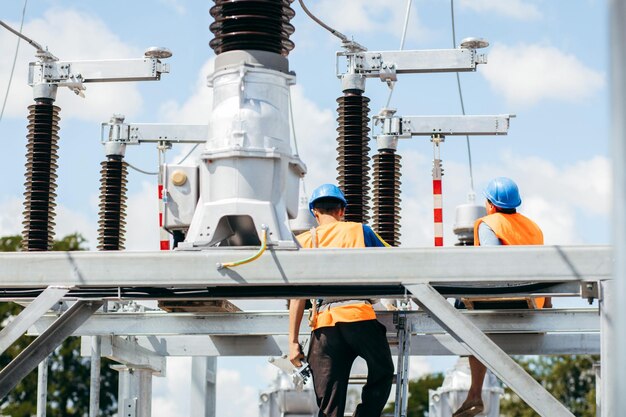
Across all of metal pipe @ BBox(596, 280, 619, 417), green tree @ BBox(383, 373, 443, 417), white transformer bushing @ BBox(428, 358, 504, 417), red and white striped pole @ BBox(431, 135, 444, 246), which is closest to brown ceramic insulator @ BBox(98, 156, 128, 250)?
red and white striped pole @ BBox(431, 135, 444, 246)

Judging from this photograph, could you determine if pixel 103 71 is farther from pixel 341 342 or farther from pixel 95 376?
pixel 341 342

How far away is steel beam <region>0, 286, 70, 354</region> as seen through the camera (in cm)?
511

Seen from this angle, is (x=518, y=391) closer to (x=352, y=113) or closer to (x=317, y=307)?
(x=317, y=307)

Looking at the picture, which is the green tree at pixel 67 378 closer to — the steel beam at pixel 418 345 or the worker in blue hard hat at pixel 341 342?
the steel beam at pixel 418 345

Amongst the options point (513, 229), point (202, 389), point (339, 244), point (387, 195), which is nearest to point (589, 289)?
point (339, 244)

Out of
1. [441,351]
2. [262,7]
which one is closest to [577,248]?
[262,7]

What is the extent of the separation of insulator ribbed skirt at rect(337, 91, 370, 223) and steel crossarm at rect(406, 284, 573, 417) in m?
3.93

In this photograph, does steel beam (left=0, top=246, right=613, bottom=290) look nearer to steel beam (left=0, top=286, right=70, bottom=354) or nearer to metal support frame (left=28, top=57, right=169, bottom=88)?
steel beam (left=0, top=286, right=70, bottom=354)

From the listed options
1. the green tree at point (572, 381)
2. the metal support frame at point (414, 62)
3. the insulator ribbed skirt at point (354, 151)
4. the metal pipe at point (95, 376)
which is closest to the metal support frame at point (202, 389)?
the metal pipe at point (95, 376)

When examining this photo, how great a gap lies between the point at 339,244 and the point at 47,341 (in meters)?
1.40

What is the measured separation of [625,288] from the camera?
2.05 m

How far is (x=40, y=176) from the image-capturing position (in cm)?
959

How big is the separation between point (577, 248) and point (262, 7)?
6.25 ft

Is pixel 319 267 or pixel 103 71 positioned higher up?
pixel 103 71
